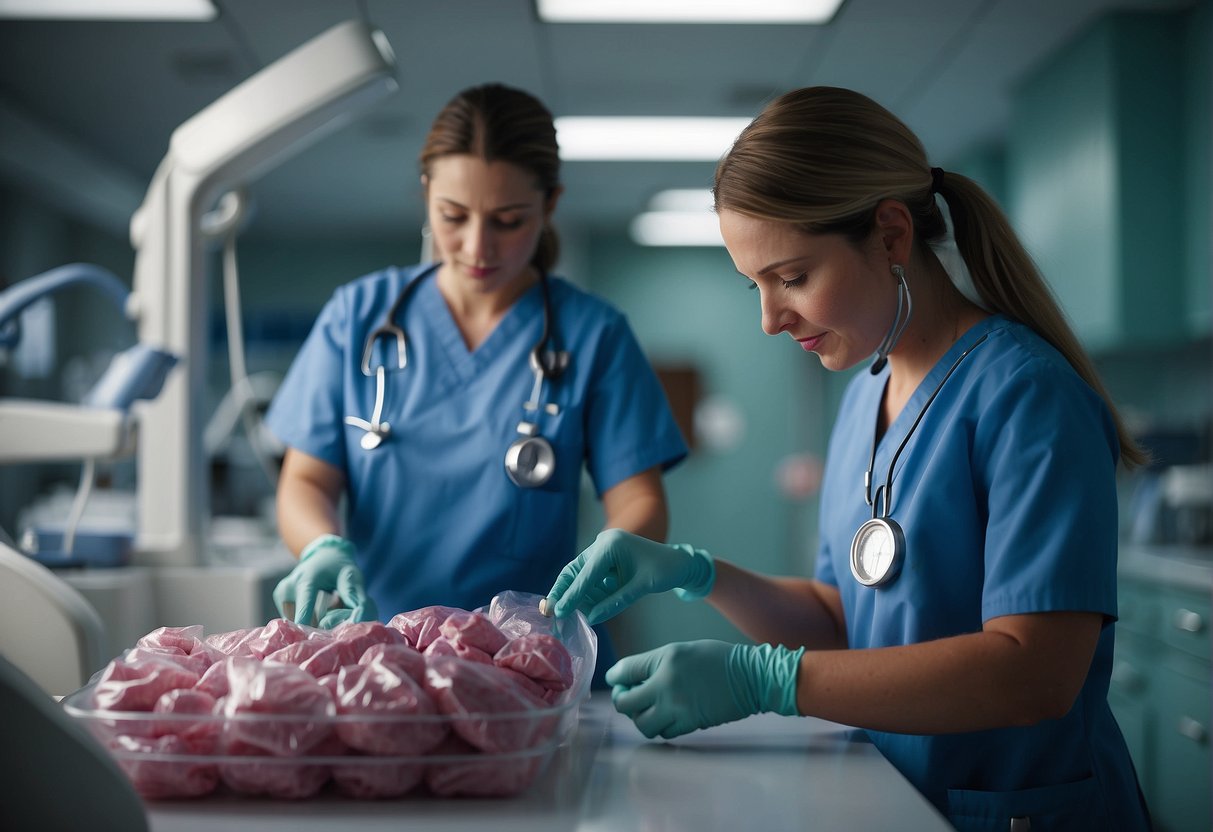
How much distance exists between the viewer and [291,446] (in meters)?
1.57

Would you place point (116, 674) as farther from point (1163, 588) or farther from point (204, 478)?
point (1163, 588)

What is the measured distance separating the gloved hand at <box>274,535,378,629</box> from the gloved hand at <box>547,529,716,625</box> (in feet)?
0.87

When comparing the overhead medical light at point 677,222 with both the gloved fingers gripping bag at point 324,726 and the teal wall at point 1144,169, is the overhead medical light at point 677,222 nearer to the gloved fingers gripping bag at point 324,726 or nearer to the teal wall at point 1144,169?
the teal wall at point 1144,169

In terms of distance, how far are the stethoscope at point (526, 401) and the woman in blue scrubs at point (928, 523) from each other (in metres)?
0.35

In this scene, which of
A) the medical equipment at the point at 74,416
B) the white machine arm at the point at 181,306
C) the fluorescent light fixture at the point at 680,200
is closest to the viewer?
the medical equipment at the point at 74,416

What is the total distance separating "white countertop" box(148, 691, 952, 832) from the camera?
74 cm

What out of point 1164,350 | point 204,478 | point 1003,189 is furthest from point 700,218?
point 204,478

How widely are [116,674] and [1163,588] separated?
2.74 m

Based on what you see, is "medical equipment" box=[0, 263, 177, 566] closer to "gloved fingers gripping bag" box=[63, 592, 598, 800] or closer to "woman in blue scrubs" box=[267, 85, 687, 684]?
"woman in blue scrubs" box=[267, 85, 687, 684]

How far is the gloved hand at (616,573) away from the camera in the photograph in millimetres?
1127

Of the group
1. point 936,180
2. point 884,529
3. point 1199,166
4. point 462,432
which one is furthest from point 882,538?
point 1199,166

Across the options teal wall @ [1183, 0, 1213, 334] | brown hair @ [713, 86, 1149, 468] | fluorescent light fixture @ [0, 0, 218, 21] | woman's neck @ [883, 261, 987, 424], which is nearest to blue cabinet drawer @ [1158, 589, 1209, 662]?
teal wall @ [1183, 0, 1213, 334]

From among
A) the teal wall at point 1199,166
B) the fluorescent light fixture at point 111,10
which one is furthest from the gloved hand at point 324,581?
the teal wall at point 1199,166

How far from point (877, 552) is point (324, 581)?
2.17 feet
